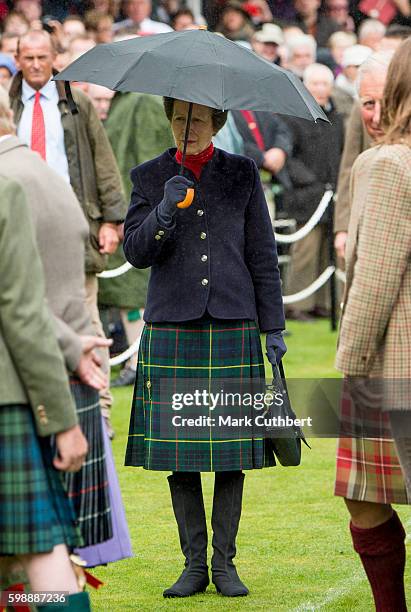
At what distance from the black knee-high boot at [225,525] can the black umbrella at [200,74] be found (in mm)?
1441

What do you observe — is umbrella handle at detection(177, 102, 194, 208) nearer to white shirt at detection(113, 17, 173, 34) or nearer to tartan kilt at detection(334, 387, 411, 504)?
tartan kilt at detection(334, 387, 411, 504)

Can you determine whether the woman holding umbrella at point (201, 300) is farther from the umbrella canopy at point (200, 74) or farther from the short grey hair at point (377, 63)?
the short grey hair at point (377, 63)

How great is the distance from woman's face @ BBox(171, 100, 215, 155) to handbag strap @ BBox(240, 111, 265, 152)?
7.52 metres

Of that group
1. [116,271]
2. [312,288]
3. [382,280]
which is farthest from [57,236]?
[312,288]

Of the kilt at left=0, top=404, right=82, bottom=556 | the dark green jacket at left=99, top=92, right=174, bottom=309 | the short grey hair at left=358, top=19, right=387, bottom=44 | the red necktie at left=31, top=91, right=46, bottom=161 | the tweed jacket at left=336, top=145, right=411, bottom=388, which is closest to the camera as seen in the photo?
the kilt at left=0, top=404, right=82, bottom=556

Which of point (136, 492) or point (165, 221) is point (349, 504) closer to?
point (165, 221)

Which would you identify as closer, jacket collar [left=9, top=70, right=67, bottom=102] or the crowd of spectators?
jacket collar [left=9, top=70, right=67, bottom=102]

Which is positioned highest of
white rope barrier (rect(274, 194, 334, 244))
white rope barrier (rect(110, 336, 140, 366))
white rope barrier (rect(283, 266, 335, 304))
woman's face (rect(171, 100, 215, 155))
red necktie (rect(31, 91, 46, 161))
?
woman's face (rect(171, 100, 215, 155))

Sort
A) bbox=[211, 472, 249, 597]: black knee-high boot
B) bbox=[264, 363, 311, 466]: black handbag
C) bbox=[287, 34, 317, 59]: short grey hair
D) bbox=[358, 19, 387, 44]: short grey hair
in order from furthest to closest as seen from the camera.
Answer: bbox=[358, 19, 387, 44]: short grey hair → bbox=[287, 34, 317, 59]: short grey hair → bbox=[211, 472, 249, 597]: black knee-high boot → bbox=[264, 363, 311, 466]: black handbag

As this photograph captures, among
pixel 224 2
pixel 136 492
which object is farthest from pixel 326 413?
pixel 224 2

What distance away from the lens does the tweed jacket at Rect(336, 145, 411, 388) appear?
418cm

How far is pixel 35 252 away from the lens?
3.80m

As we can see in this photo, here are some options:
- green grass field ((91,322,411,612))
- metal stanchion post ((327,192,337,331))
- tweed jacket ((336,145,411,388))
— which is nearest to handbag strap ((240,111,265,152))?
metal stanchion post ((327,192,337,331))

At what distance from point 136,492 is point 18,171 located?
3.78m
